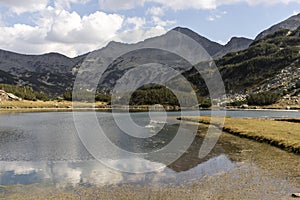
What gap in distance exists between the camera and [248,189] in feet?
91.5

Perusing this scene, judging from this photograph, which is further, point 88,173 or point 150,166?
point 150,166

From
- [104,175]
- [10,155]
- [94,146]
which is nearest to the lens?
[104,175]

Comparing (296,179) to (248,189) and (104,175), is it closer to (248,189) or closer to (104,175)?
(248,189)

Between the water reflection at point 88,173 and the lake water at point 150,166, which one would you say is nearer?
the lake water at point 150,166

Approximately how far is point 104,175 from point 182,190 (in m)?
10.2

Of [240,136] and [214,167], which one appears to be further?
[240,136]

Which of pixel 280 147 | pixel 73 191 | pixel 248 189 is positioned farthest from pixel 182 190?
pixel 280 147

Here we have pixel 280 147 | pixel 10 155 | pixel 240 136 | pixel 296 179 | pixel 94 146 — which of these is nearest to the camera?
pixel 296 179

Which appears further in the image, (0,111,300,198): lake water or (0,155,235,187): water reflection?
(0,155,235,187): water reflection

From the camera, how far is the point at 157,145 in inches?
2282

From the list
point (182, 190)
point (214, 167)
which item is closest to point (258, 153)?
point (214, 167)

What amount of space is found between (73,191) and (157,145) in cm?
3168

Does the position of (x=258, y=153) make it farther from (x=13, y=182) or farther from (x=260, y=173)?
(x=13, y=182)

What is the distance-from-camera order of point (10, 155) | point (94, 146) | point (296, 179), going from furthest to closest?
point (94, 146)
point (10, 155)
point (296, 179)
